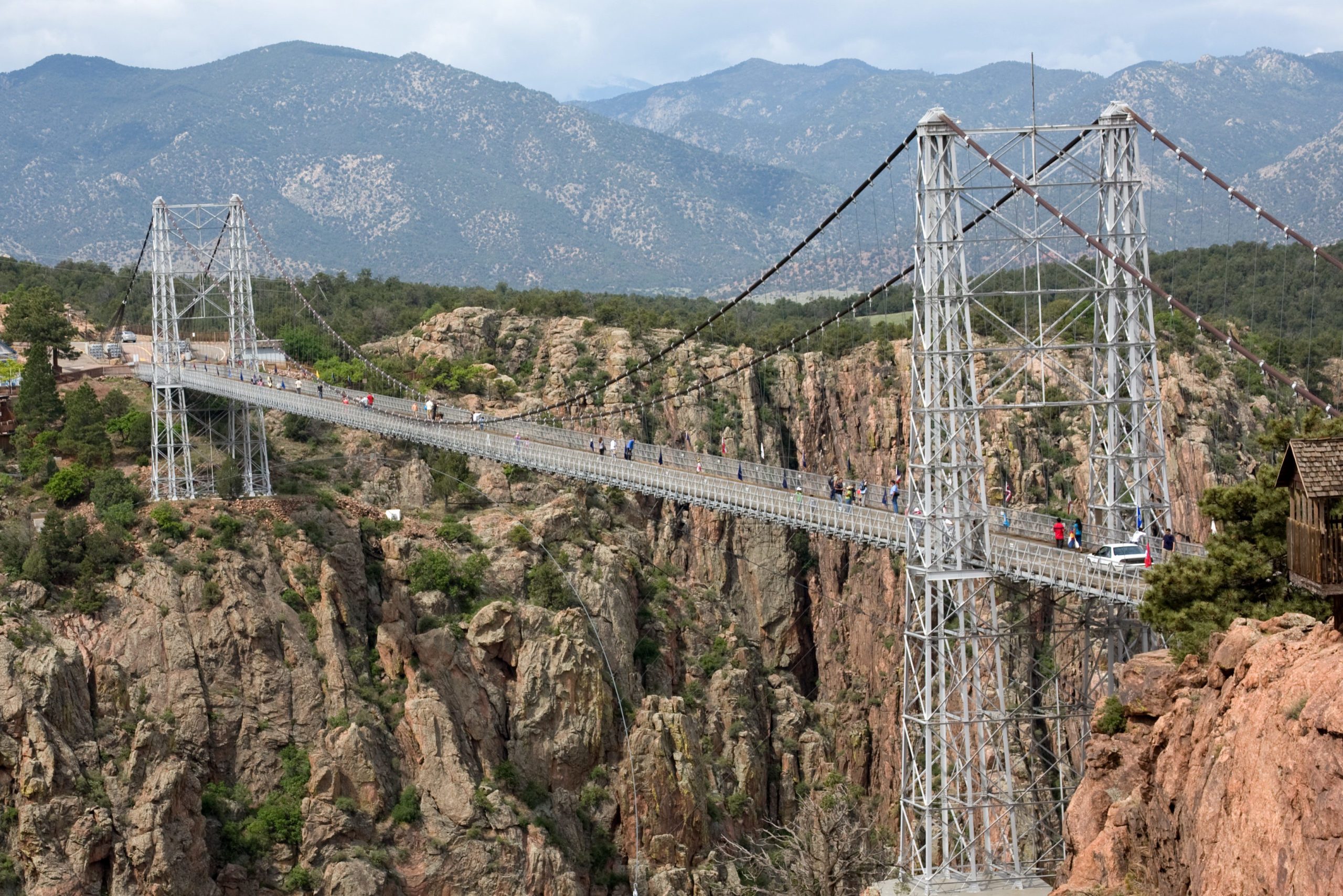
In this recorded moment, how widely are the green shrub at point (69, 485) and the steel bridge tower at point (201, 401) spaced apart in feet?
6.22

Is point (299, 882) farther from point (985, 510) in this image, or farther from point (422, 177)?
point (422, 177)

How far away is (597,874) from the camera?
4316cm

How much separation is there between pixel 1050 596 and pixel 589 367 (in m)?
33.3

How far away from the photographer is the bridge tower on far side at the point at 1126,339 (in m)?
32.3

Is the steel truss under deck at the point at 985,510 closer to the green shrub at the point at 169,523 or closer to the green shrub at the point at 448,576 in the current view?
the green shrub at the point at 448,576

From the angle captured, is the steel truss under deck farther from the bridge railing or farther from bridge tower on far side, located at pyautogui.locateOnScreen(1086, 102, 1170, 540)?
the bridge railing

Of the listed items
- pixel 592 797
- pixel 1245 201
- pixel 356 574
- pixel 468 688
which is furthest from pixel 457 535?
pixel 1245 201

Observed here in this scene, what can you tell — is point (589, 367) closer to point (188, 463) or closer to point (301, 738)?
point (188, 463)

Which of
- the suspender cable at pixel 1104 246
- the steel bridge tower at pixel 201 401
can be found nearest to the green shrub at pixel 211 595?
the steel bridge tower at pixel 201 401

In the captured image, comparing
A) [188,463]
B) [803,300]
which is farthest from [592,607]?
[803,300]

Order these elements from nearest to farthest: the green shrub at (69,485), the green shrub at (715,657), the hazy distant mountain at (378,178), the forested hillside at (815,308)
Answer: the green shrub at (69,485), the green shrub at (715,657), the forested hillside at (815,308), the hazy distant mountain at (378,178)

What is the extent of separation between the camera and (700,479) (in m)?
41.3

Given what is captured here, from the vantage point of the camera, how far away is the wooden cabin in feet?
54.2

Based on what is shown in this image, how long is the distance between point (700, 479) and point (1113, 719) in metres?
19.9
